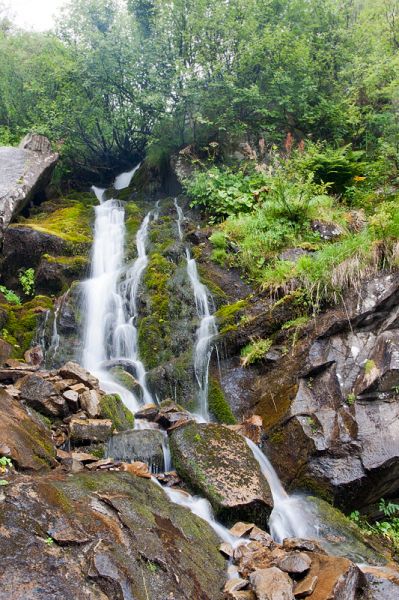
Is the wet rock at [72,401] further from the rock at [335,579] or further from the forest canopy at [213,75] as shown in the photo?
the forest canopy at [213,75]

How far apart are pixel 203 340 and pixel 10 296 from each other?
4985 millimetres

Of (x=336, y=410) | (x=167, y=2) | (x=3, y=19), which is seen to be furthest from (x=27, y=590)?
(x=3, y=19)

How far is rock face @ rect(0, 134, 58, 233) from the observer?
37.0 feet

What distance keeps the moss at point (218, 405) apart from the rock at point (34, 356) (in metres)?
3.12

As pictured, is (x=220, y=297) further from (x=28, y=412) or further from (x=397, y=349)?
(x=28, y=412)

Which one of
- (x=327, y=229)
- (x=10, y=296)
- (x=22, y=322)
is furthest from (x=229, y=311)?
(x=10, y=296)

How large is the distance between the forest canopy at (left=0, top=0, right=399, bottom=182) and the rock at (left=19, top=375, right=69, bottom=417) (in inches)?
392

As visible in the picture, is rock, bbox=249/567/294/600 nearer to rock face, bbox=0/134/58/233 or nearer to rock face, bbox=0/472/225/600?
rock face, bbox=0/472/225/600

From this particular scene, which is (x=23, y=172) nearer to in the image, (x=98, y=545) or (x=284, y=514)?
(x=284, y=514)

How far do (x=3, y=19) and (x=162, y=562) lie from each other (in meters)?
27.1

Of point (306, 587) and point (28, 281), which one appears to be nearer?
point (306, 587)

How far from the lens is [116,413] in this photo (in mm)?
6238

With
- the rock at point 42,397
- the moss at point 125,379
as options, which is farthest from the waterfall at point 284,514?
the rock at point 42,397

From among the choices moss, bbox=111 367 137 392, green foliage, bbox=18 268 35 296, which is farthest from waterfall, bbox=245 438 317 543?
green foliage, bbox=18 268 35 296
